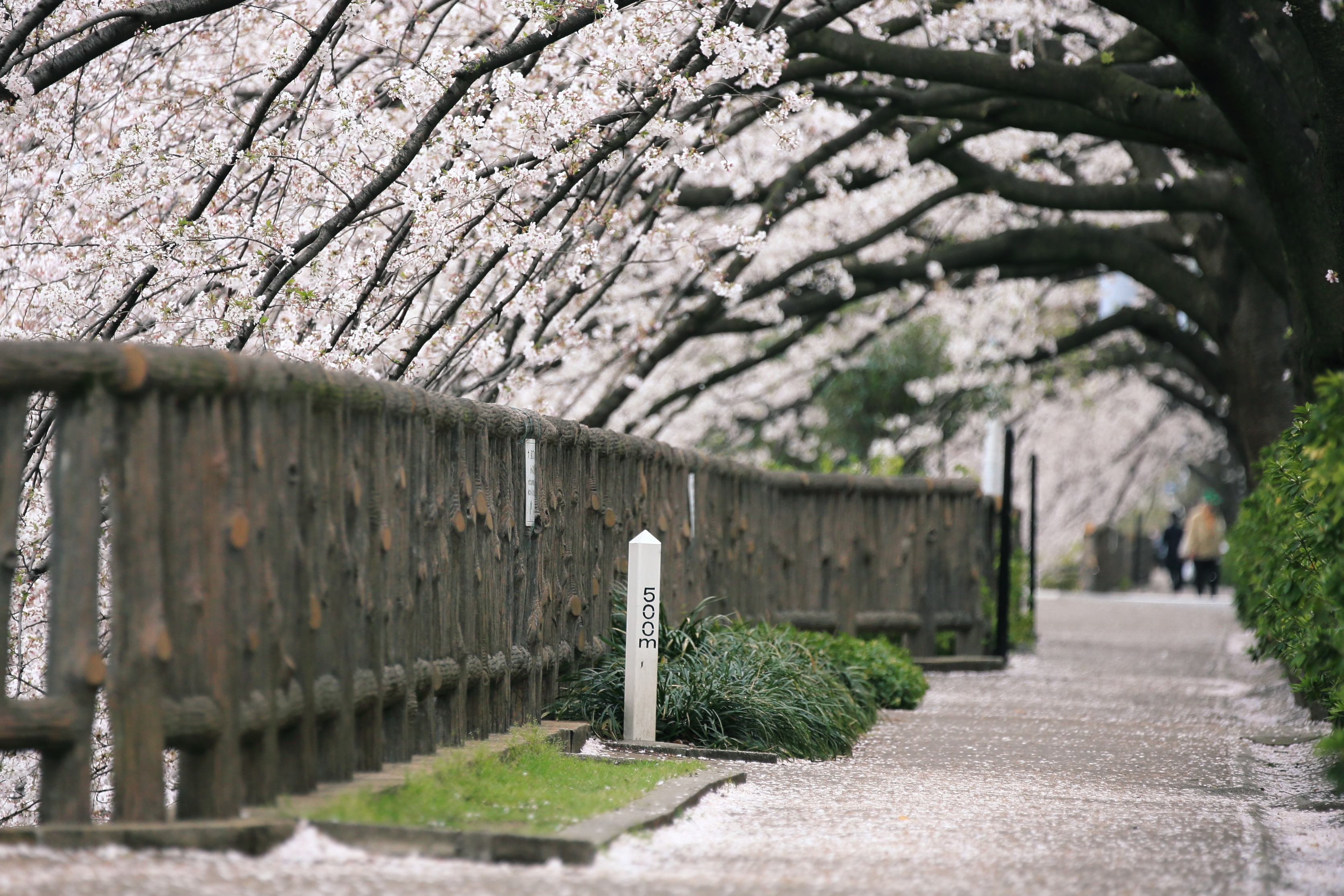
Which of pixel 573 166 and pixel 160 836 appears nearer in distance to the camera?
pixel 160 836

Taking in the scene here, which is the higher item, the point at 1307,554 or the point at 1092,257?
the point at 1092,257

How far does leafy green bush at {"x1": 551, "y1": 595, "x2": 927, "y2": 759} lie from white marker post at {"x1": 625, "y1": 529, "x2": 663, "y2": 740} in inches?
7.0

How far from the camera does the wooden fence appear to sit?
3.83 metres

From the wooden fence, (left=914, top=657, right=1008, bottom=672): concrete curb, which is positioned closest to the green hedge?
(left=914, top=657, right=1008, bottom=672): concrete curb

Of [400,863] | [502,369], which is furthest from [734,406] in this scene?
[400,863]

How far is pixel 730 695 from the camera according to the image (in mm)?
6996

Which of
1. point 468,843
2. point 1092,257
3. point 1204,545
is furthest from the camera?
point 1204,545

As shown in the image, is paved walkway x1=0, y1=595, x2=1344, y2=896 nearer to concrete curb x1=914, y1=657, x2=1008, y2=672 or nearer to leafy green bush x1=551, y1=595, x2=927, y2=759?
leafy green bush x1=551, y1=595, x2=927, y2=759

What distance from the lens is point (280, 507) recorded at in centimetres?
428

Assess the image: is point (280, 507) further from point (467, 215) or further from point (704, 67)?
point (704, 67)

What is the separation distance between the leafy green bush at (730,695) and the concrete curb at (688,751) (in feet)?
0.53

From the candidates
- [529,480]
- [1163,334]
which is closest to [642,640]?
[529,480]

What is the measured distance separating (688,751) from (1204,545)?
21.4 m

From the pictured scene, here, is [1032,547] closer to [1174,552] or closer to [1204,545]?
[1204,545]
